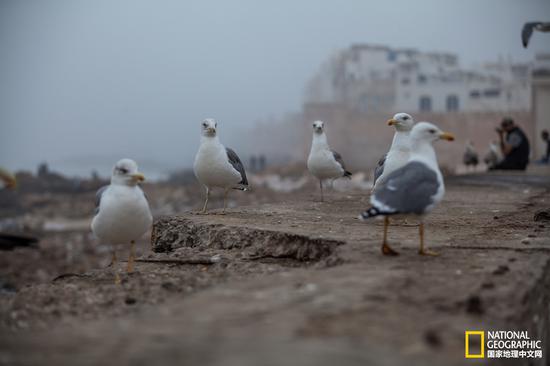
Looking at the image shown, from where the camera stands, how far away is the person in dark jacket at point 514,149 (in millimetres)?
15758

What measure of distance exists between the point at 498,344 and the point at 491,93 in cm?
5273

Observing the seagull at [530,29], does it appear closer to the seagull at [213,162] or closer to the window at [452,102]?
the seagull at [213,162]

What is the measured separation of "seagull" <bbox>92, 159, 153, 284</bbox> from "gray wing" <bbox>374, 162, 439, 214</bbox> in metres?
1.38

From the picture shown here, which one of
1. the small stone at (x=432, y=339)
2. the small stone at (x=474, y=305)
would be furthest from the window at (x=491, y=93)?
the small stone at (x=432, y=339)

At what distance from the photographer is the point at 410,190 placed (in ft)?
14.3

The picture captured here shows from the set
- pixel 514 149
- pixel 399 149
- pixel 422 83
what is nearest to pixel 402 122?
pixel 399 149

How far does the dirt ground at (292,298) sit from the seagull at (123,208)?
343 millimetres

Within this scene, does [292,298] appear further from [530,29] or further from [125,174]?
[530,29]

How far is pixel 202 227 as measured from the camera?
20.3ft

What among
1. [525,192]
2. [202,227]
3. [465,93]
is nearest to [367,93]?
[465,93]

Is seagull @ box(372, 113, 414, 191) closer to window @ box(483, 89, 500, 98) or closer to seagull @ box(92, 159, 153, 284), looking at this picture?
seagull @ box(92, 159, 153, 284)

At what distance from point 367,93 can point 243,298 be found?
59.1 meters

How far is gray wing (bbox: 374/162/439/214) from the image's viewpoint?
4.29 m

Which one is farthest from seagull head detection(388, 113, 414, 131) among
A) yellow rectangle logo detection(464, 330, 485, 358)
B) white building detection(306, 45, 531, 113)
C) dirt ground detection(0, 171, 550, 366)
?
white building detection(306, 45, 531, 113)
